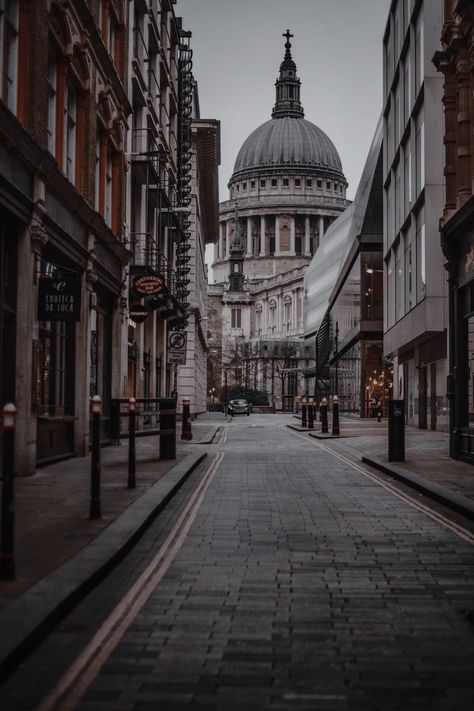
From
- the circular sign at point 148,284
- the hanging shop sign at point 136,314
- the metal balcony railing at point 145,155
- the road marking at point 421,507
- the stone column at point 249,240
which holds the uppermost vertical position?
the stone column at point 249,240

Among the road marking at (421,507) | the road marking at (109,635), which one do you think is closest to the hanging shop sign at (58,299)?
the road marking at (421,507)

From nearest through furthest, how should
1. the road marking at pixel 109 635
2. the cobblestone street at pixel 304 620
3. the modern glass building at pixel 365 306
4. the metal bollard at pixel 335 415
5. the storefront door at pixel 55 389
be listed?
the road marking at pixel 109 635 < the cobblestone street at pixel 304 620 < the storefront door at pixel 55 389 < the metal bollard at pixel 335 415 < the modern glass building at pixel 365 306

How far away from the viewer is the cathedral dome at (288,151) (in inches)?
6944

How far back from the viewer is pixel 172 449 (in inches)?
679

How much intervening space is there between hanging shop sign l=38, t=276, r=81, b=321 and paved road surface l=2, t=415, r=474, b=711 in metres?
4.88

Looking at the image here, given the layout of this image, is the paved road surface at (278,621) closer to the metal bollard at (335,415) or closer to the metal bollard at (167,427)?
the metal bollard at (167,427)

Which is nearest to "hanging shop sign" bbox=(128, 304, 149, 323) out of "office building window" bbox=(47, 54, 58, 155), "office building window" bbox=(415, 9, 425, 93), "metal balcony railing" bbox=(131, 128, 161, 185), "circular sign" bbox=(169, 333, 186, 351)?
"circular sign" bbox=(169, 333, 186, 351)

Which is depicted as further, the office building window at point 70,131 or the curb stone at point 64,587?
the office building window at point 70,131

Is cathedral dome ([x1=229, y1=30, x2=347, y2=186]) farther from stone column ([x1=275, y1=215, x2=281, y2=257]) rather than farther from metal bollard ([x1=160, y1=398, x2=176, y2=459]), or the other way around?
metal bollard ([x1=160, y1=398, x2=176, y2=459])

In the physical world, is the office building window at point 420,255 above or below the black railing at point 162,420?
above

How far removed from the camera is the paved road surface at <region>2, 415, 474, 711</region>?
15.3 feet

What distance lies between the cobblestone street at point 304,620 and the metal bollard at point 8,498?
3.34 feet

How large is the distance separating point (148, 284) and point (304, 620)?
1999cm

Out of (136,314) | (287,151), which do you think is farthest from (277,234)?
(136,314)
